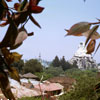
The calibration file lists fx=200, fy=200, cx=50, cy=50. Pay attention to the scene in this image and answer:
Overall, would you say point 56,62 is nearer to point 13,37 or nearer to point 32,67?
point 32,67

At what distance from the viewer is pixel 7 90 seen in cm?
16

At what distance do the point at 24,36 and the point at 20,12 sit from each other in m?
0.03

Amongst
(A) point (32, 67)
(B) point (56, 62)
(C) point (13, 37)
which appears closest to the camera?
(C) point (13, 37)

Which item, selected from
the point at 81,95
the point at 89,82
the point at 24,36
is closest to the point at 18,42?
the point at 24,36

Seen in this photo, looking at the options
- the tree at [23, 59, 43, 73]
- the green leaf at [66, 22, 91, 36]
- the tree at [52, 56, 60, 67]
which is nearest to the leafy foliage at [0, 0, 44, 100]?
the green leaf at [66, 22, 91, 36]

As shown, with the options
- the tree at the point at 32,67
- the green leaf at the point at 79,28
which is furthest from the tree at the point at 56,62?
the green leaf at the point at 79,28

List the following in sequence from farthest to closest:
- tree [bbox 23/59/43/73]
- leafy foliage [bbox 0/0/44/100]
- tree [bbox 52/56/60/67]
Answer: tree [bbox 52/56/60/67] < tree [bbox 23/59/43/73] < leafy foliage [bbox 0/0/44/100]

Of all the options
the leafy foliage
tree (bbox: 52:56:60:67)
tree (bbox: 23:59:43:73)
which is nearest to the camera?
the leafy foliage

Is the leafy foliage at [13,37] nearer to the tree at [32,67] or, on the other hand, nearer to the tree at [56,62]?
the tree at [32,67]

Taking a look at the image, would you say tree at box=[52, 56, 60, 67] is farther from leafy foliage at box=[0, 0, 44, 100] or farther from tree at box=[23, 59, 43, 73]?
leafy foliage at box=[0, 0, 44, 100]

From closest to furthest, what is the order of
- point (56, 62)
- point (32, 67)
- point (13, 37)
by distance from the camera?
point (13, 37) < point (32, 67) < point (56, 62)

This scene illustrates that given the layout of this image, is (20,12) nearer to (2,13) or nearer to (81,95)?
(2,13)

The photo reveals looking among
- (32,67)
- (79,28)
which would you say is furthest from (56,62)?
(79,28)

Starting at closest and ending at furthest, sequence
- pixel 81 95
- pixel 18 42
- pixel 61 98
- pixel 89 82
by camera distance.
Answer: pixel 18 42
pixel 81 95
pixel 61 98
pixel 89 82
